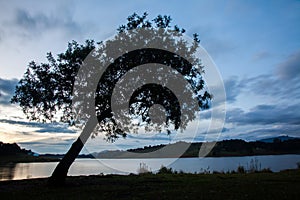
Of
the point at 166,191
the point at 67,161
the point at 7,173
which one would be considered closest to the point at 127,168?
the point at 7,173

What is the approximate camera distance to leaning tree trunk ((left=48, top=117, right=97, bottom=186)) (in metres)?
16.6

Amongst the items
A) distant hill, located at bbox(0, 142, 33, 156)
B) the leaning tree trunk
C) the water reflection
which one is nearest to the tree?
the leaning tree trunk

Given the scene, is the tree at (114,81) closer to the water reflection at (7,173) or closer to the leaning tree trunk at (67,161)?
the leaning tree trunk at (67,161)

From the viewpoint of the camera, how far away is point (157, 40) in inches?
665

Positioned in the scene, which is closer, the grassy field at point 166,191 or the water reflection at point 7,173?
the grassy field at point 166,191

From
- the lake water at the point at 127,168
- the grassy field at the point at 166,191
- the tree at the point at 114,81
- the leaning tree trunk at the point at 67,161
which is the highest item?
the tree at the point at 114,81

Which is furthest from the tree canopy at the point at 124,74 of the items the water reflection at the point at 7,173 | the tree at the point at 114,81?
the water reflection at the point at 7,173

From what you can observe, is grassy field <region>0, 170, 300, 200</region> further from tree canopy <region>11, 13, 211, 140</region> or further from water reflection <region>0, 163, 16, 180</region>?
water reflection <region>0, 163, 16, 180</region>

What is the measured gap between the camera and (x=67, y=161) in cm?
1672

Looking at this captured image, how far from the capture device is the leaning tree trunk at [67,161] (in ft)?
54.5

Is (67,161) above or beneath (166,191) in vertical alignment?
above

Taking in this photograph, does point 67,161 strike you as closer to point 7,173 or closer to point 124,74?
point 124,74

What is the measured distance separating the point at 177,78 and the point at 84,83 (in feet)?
18.6

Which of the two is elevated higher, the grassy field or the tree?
the tree
